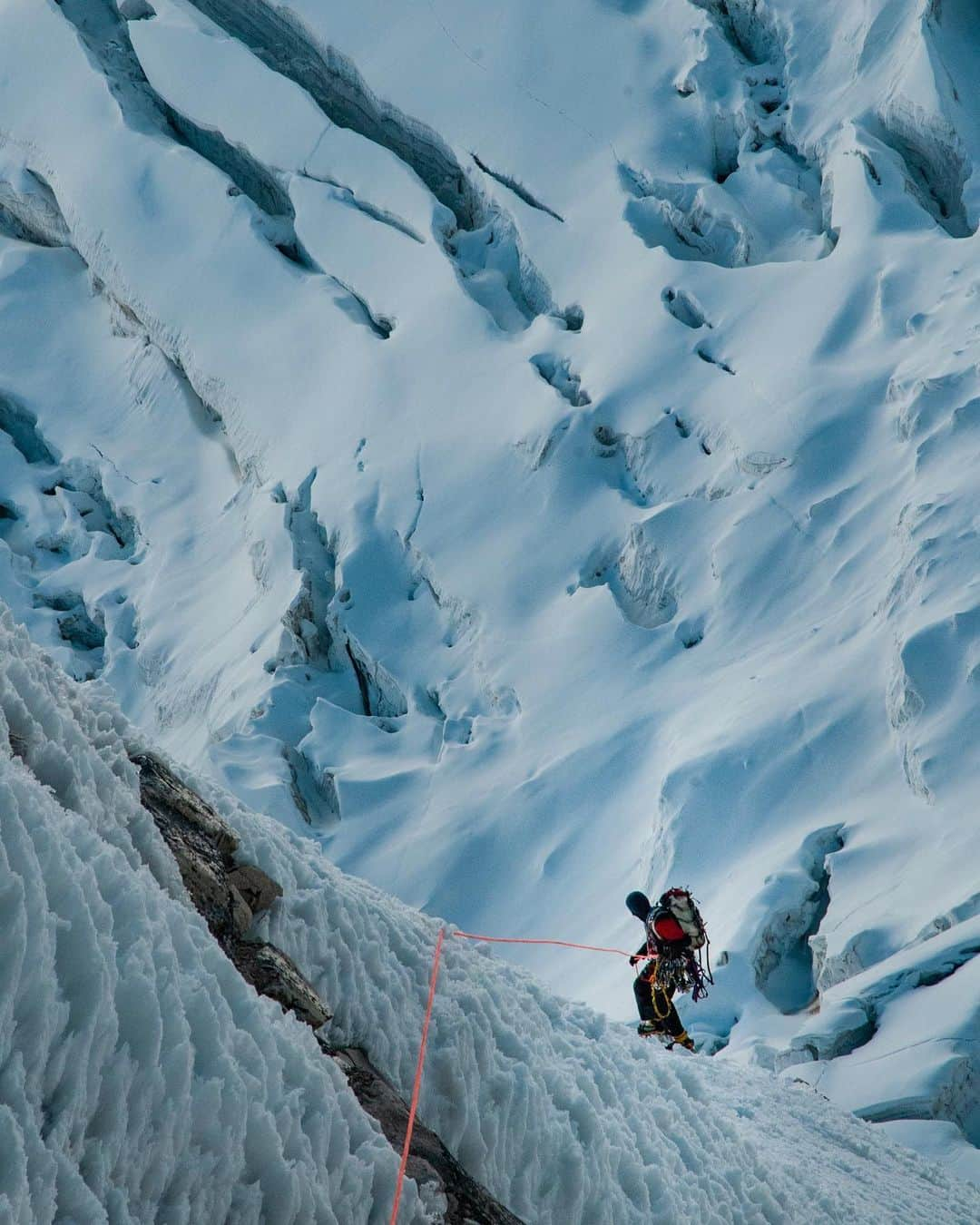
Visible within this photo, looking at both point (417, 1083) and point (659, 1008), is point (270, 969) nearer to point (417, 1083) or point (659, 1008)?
point (417, 1083)

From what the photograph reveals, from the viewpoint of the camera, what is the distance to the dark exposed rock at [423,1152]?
173 inches

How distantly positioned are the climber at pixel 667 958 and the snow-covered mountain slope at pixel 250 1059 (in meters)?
1.44

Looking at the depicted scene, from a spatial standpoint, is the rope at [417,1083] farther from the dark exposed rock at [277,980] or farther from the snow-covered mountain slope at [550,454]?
the snow-covered mountain slope at [550,454]

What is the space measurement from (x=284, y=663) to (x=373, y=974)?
48.8ft

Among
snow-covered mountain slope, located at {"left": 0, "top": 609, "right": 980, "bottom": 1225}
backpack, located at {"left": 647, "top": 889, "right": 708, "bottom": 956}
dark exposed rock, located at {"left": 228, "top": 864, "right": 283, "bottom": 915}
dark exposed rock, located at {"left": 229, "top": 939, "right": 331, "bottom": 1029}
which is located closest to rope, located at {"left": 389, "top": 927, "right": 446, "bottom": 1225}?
snow-covered mountain slope, located at {"left": 0, "top": 609, "right": 980, "bottom": 1225}

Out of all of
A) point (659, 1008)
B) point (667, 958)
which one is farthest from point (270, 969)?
point (659, 1008)

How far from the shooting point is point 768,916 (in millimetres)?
12359

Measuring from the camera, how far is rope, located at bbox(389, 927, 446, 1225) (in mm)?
4129

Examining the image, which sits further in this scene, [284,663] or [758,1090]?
[284,663]

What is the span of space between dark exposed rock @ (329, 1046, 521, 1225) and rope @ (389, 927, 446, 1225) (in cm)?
4

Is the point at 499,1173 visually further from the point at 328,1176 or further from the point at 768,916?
the point at 768,916

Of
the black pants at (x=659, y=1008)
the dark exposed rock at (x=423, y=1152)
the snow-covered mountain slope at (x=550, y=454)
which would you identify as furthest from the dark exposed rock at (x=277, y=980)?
the snow-covered mountain slope at (x=550, y=454)

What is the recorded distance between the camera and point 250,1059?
3932mm

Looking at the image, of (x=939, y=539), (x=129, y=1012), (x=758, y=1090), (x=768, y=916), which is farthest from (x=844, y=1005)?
(x=129, y=1012)
